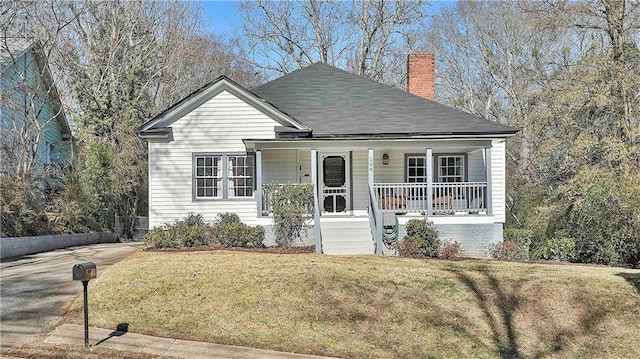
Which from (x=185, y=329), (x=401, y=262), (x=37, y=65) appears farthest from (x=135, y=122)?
(x=185, y=329)

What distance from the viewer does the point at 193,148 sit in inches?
658

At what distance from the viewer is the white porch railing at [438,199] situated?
52.5 ft

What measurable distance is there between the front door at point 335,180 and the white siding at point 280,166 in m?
1.04

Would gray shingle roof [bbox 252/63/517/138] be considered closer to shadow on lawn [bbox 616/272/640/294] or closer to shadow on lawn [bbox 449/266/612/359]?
shadow on lawn [bbox 616/272/640/294]

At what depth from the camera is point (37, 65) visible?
2242 cm

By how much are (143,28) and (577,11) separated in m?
21.1

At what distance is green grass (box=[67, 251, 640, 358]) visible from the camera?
7891mm

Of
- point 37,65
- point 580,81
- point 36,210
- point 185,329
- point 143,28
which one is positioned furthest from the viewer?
point 143,28

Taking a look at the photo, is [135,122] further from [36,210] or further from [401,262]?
[401,262]

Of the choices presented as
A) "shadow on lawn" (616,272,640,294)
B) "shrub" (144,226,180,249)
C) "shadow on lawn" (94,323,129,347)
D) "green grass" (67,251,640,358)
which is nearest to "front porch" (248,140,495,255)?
"shrub" (144,226,180,249)

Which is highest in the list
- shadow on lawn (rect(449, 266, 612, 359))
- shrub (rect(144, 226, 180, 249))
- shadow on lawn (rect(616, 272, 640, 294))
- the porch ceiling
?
the porch ceiling

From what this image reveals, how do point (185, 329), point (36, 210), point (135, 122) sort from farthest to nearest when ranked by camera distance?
1. point (135, 122)
2. point (36, 210)
3. point (185, 329)

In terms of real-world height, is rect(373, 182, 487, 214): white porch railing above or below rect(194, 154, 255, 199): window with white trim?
below

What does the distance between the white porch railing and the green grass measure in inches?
185
